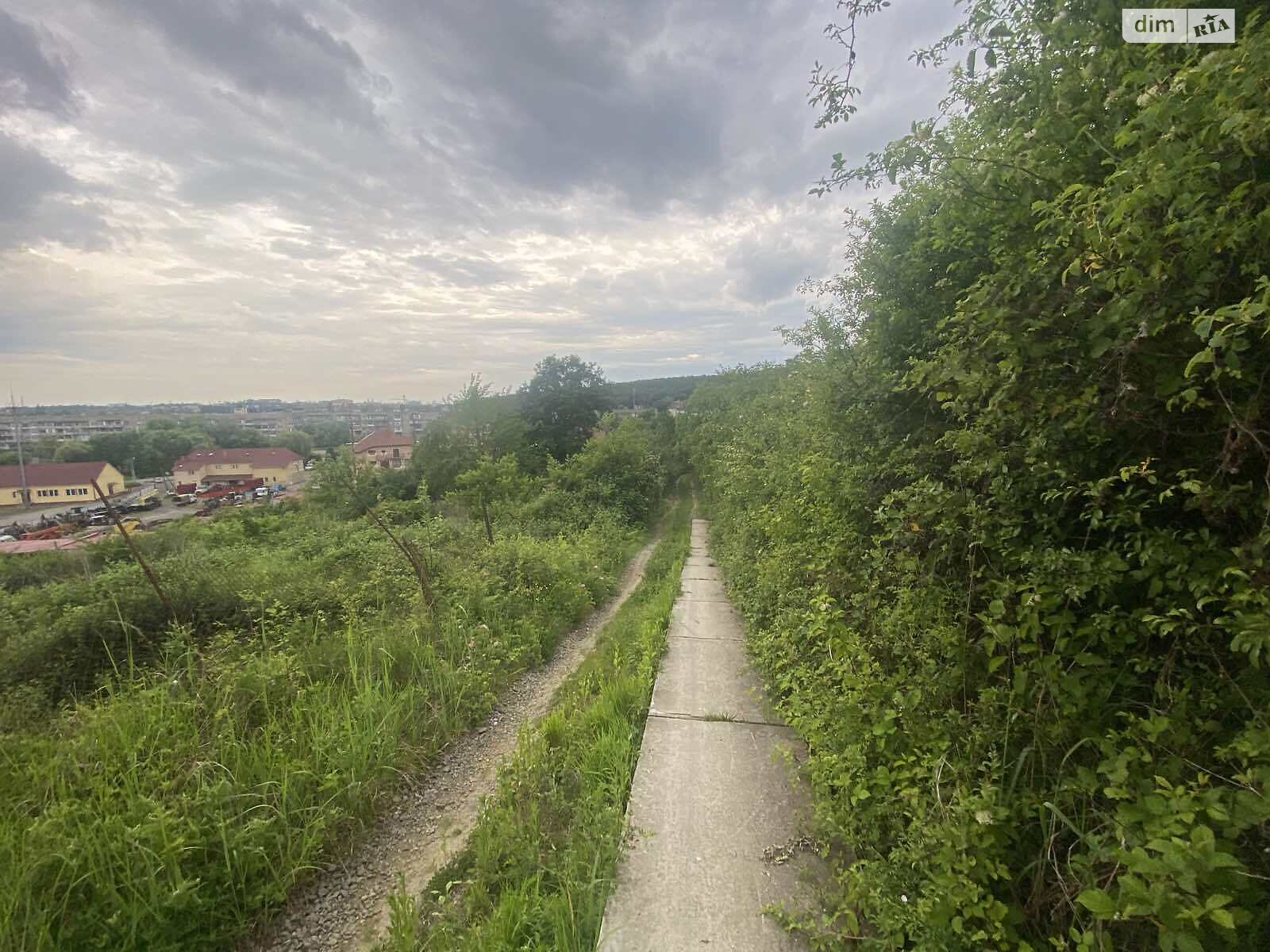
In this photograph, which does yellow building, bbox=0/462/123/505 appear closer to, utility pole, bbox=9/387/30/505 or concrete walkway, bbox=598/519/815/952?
utility pole, bbox=9/387/30/505

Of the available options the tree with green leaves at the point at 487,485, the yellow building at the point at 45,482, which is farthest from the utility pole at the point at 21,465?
the tree with green leaves at the point at 487,485

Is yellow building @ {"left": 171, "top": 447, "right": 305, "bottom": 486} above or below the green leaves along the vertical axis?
above

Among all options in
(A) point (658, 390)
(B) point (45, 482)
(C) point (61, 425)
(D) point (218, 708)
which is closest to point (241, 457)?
(C) point (61, 425)

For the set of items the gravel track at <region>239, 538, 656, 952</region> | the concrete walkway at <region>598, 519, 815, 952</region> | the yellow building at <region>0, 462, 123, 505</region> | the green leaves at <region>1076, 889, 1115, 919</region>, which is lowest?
the gravel track at <region>239, 538, 656, 952</region>

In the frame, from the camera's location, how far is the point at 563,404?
25.7 meters

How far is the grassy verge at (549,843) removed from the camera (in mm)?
2248

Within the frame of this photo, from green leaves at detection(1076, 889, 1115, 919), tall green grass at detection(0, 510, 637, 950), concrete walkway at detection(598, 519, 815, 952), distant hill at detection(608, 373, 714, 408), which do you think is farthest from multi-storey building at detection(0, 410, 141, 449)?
distant hill at detection(608, 373, 714, 408)

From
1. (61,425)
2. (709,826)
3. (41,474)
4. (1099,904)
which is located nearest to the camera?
(1099,904)

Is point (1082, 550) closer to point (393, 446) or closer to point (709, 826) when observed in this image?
point (709, 826)

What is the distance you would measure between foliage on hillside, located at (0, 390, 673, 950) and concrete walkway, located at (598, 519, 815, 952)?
207 cm

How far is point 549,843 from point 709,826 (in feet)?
3.27

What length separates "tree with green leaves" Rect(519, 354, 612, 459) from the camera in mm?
24750

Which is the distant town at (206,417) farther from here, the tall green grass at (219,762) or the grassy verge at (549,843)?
the grassy verge at (549,843)

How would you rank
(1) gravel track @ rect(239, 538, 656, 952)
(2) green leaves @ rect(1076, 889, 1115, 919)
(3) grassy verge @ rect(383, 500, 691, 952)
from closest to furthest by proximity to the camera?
(2) green leaves @ rect(1076, 889, 1115, 919) → (3) grassy verge @ rect(383, 500, 691, 952) → (1) gravel track @ rect(239, 538, 656, 952)
